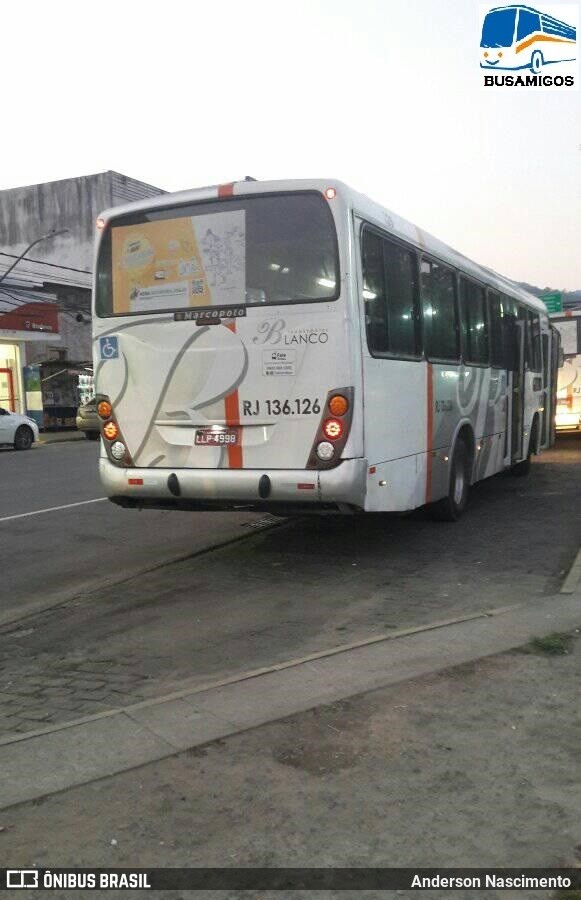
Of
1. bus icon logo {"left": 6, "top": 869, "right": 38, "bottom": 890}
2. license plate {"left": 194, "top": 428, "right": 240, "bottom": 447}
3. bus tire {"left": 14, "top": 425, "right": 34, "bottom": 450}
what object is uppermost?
license plate {"left": 194, "top": 428, "right": 240, "bottom": 447}

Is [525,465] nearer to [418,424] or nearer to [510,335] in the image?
[510,335]

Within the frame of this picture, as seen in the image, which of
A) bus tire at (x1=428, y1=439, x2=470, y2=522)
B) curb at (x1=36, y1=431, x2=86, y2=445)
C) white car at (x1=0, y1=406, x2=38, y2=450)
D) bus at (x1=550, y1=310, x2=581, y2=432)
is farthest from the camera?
curb at (x1=36, y1=431, x2=86, y2=445)

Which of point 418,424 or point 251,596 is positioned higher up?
point 418,424

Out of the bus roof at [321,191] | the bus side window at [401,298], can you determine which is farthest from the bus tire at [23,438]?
the bus side window at [401,298]

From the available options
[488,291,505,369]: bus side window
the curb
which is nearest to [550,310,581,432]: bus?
[488,291,505,369]: bus side window

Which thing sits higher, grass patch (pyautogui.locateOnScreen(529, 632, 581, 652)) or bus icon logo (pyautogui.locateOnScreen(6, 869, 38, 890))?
grass patch (pyautogui.locateOnScreen(529, 632, 581, 652))

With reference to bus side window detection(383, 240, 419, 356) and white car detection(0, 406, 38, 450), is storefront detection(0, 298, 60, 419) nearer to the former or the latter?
white car detection(0, 406, 38, 450)

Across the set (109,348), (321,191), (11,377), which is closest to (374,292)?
(321,191)

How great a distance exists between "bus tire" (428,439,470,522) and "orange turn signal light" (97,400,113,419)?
4080 millimetres

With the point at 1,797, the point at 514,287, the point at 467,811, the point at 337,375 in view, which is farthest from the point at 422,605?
the point at 514,287

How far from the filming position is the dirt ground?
293 centimetres

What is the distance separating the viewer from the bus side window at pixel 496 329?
1130cm

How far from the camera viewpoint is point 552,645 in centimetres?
496

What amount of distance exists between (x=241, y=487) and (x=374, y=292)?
213 centimetres
